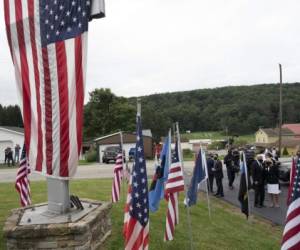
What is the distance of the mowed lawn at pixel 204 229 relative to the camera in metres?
Answer: 8.66

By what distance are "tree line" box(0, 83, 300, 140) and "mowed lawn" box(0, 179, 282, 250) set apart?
2191 inches

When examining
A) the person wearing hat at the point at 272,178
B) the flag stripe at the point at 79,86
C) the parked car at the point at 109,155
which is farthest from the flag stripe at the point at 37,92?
the parked car at the point at 109,155

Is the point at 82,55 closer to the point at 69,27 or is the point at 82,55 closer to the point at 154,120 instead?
the point at 69,27

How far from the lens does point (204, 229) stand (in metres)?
10.5

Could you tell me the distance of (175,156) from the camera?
7.91 meters

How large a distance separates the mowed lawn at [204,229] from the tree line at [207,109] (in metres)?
55.6

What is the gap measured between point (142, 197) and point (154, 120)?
74.1 m

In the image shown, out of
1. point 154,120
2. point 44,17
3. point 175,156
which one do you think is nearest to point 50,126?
point 44,17

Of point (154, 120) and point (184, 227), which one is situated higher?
point (154, 120)

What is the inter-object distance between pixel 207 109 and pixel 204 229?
295 ft

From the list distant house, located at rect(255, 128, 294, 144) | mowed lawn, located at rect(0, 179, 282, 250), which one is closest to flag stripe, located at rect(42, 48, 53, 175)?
mowed lawn, located at rect(0, 179, 282, 250)

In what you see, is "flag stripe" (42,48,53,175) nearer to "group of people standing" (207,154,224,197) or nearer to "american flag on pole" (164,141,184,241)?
"american flag on pole" (164,141,184,241)

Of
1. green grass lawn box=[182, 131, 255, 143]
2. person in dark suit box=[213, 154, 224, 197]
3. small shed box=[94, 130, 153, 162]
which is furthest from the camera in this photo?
Result: green grass lawn box=[182, 131, 255, 143]

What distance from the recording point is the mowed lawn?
8656 mm
